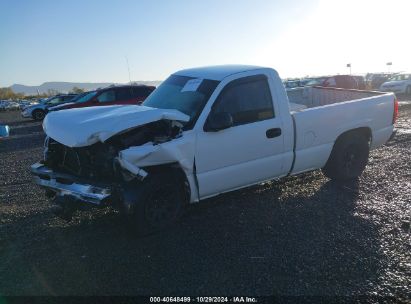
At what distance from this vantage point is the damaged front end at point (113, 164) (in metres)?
4.25

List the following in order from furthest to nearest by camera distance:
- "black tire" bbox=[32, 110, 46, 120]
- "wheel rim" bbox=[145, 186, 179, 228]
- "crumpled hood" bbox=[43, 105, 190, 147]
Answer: "black tire" bbox=[32, 110, 46, 120] → "wheel rim" bbox=[145, 186, 179, 228] → "crumpled hood" bbox=[43, 105, 190, 147]

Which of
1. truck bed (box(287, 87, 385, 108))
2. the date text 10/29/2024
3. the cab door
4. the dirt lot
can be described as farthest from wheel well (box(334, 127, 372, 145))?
the date text 10/29/2024

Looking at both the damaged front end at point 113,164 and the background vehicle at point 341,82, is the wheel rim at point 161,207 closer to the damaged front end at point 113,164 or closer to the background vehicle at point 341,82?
the damaged front end at point 113,164

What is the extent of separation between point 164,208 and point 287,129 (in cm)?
209

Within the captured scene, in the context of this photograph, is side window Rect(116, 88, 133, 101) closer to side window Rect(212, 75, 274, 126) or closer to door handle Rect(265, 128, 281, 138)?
side window Rect(212, 75, 274, 126)

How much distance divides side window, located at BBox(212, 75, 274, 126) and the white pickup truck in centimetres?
1

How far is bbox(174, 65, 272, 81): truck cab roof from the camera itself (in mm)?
5215

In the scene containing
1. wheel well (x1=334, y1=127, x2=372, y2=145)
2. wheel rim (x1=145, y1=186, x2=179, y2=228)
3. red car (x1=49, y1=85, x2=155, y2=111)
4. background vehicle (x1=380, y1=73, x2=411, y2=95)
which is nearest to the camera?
wheel rim (x1=145, y1=186, x2=179, y2=228)

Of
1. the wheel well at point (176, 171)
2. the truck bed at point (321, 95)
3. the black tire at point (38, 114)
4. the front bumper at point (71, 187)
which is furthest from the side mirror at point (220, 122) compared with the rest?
the black tire at point (38, 114)

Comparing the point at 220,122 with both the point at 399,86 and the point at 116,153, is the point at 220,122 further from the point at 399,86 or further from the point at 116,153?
the point at 399,86

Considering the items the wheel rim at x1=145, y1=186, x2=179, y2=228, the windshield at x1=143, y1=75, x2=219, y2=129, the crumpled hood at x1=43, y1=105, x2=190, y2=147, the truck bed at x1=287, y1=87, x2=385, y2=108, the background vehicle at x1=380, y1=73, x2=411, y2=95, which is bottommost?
the background vehicle at x1=380, y1=73, x2=411, y2=95

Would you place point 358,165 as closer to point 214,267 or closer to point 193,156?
point 193,156

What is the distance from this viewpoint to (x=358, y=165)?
21.6 ft

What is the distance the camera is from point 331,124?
19.6 feet
